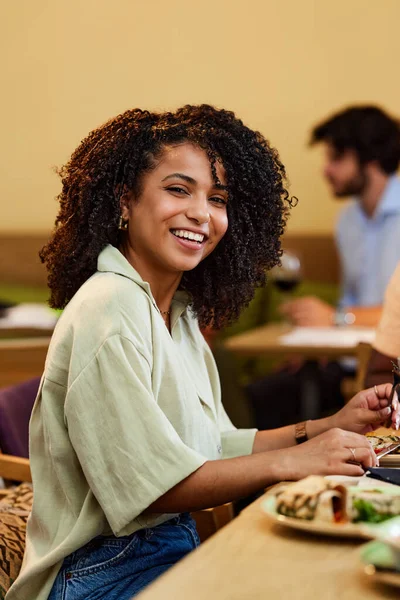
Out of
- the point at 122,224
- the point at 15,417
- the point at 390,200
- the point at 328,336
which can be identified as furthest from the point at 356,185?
the point at 122,224

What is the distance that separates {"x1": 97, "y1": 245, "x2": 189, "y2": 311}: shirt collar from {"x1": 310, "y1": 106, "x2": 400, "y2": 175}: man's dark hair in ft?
9.98

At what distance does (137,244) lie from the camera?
1.62 meters

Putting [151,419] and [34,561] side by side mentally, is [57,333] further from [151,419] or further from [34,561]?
[34,561]

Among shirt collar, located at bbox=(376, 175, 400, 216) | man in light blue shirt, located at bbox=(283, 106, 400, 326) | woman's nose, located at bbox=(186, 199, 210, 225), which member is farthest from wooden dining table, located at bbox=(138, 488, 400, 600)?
shirt collar, located at bbox=(376, 175, 400, 216)

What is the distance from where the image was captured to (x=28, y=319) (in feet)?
13.6

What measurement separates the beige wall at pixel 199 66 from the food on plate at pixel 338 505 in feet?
12.9

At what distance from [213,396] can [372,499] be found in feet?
2.45

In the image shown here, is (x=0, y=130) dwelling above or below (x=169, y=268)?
above

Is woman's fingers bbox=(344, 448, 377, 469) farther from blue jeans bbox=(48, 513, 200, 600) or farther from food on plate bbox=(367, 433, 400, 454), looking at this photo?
blue jeans bbox=(48, 513, 200, 600)

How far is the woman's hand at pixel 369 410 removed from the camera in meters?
1.59

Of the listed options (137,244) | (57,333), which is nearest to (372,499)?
(57,333)

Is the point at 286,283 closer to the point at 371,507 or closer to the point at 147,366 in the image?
the point at 147,366

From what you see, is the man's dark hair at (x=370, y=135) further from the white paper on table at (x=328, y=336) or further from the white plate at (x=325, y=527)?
the white plate at (x=325, y=527)

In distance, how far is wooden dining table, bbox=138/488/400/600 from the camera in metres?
0.90
